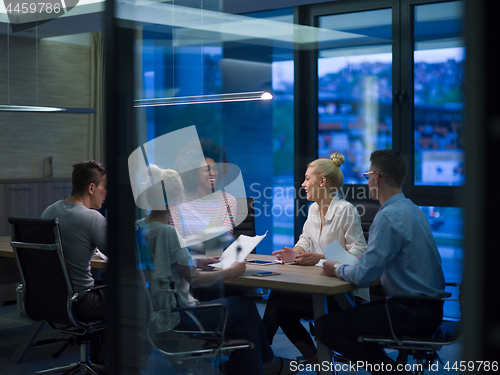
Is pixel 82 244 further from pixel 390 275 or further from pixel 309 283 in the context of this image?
pixel 390 275

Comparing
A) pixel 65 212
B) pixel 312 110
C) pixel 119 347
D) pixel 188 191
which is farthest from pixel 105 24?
pixel 312 110

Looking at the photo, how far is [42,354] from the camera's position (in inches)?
163

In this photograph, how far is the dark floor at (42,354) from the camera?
1.77 m

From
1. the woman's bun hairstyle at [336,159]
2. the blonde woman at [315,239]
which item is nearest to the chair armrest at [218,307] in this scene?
the blonde woman at [315,239]

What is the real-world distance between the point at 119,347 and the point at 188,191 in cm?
54

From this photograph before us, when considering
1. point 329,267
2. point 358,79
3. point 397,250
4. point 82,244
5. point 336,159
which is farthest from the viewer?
point 358,79

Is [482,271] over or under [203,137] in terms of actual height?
under

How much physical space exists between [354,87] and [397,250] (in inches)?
124

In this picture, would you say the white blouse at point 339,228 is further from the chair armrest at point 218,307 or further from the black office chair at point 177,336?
the black office chair at point 177,336

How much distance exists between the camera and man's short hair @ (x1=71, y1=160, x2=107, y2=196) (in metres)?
3.49

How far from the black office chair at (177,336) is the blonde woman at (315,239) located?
1.41m

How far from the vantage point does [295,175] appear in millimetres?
5766

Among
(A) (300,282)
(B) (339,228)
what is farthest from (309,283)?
(B) (339,228)

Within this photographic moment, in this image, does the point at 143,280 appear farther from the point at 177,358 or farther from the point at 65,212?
the point at 65,212
